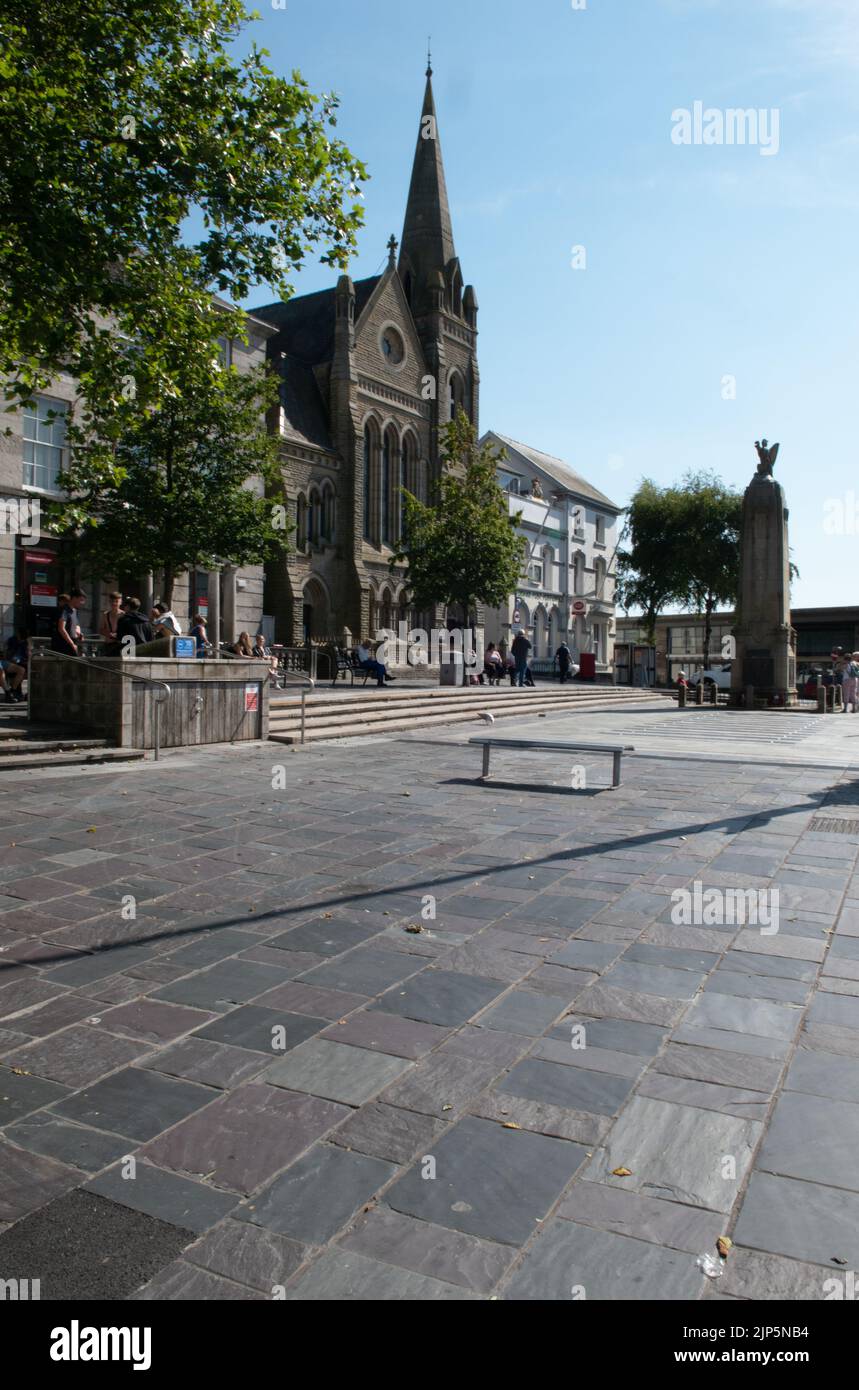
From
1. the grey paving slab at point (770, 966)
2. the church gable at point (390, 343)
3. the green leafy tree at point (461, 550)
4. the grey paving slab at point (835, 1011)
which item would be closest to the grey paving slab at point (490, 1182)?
the grey paving slab at point (835, 1011)

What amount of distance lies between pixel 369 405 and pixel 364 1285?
4486 centimetres

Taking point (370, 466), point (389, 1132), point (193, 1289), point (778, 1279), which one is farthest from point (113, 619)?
point (370, 466)

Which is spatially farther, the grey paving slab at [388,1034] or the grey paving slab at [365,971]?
the grey paving slab at [365,971]

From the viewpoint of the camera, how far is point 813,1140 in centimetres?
306

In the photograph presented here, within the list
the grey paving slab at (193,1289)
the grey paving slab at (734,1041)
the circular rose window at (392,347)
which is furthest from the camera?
the circular rose window at (392,347)

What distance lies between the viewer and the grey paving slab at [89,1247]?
235 centimetres

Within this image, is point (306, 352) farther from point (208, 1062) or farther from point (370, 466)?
point (208, 1062)

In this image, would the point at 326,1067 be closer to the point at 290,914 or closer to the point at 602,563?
the point at 290,914

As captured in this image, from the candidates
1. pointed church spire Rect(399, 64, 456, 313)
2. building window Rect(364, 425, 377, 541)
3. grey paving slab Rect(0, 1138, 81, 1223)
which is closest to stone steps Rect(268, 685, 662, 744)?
grey paving slab Rect(0, 1138, 81, 1223)

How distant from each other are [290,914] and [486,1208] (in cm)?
303

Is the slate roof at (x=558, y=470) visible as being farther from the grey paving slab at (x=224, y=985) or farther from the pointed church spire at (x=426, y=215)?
the grey paving slab at (x=224, y=985)

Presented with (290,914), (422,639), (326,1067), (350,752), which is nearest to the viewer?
(326,1067)

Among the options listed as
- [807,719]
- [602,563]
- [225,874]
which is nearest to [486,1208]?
[225,874]

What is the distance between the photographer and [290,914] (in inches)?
218
